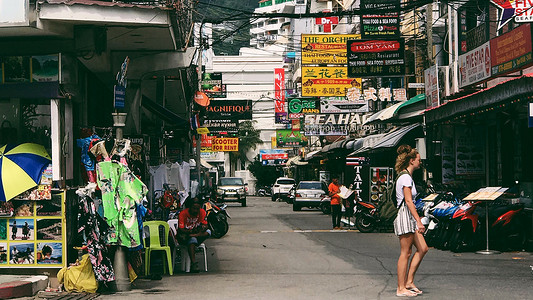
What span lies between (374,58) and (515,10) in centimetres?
1285

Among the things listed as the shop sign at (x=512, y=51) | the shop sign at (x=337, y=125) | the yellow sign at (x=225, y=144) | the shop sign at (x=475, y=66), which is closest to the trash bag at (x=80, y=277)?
the shop sign at (x=512, y=51)

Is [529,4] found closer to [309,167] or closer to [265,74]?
[309,167]

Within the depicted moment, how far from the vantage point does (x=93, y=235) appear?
11.8 m

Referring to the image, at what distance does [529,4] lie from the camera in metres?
15.9

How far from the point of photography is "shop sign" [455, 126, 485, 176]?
73.8 ft

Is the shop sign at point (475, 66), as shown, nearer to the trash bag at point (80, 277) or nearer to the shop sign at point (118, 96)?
the shop sign at point (118, 96)

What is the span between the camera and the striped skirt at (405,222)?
33.9 feet

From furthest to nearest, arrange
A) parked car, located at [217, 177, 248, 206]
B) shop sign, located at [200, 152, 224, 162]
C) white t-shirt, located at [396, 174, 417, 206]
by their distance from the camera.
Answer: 1. shop sign, located at [200, 152, 224, 162]
2. parked car, located at [217, 177, 248, 206]
3. white t-shirt, located at [396, 174, 417, 206]

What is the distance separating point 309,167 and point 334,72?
32.6 m

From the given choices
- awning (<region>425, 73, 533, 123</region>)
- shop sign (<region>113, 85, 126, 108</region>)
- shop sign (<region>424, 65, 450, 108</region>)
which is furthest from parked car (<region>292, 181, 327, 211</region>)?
shop sign (<region>113, 85, 126, 108</region>)

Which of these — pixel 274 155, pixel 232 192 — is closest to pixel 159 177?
pixel 232 192

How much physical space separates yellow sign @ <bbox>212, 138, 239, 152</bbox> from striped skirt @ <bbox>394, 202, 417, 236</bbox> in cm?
4609

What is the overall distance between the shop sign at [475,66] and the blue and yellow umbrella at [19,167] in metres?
10.5

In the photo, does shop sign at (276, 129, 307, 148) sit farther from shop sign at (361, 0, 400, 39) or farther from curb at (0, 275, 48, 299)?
curb at (0, 275, 48, 299)
